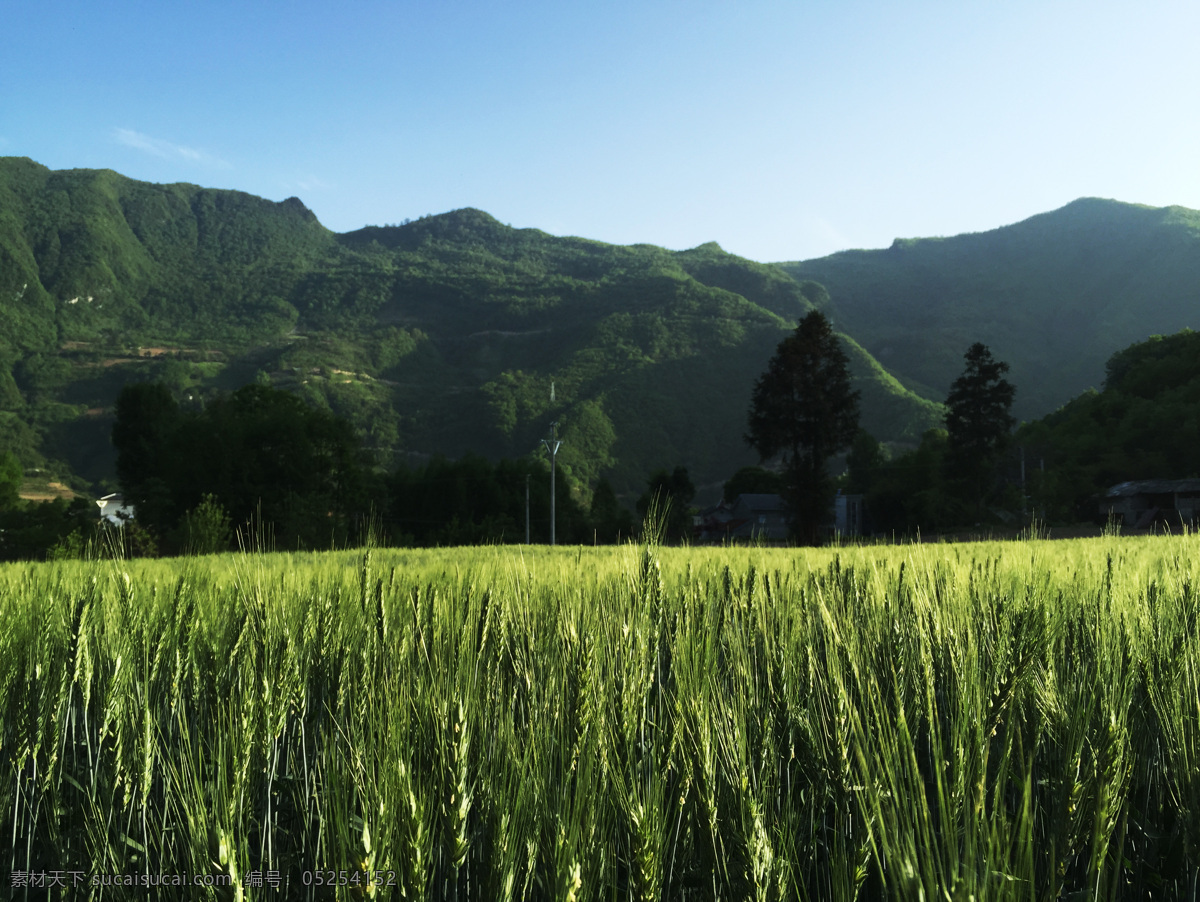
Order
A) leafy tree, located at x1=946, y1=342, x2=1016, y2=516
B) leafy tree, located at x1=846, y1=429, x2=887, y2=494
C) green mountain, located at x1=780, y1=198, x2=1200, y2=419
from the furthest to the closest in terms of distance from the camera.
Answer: green mountain, located at x1=780, y1=198, x2=1200, y2=419, leafy tree, located at x1=846, y1=429, x2=887, y2=494, leafy tree, located at x1=946, y1=342, x2=1016, y2=516

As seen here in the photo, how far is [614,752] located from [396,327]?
14565 cm

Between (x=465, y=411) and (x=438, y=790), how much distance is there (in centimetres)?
10046

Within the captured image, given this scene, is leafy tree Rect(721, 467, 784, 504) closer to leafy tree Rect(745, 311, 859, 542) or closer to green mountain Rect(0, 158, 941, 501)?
green mountain Rect(0, 158, 941, 501)

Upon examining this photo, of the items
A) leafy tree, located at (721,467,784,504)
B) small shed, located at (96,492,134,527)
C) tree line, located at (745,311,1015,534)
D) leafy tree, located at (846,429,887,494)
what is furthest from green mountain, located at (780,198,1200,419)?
small shed, located at (96,492,134,527)

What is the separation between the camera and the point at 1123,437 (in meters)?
42.8

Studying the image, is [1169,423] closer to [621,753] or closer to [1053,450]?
[1053,450]

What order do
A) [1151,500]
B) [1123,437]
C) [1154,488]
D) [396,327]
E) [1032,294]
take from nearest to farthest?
[1154,488] → [1151,500] → [1123,437] → [396,327] → [1032,294]

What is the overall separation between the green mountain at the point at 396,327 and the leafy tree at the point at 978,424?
4669 centimetres

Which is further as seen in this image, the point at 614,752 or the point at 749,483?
the point at 749,483

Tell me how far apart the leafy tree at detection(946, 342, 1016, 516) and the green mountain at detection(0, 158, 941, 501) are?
46694 mm

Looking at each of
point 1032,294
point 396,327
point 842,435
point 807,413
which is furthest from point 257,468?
point 1032,294

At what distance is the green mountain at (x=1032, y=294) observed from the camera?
116625 mm

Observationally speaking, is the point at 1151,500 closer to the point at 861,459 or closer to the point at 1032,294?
the point at 861,459

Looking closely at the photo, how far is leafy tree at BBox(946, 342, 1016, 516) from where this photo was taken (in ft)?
116
